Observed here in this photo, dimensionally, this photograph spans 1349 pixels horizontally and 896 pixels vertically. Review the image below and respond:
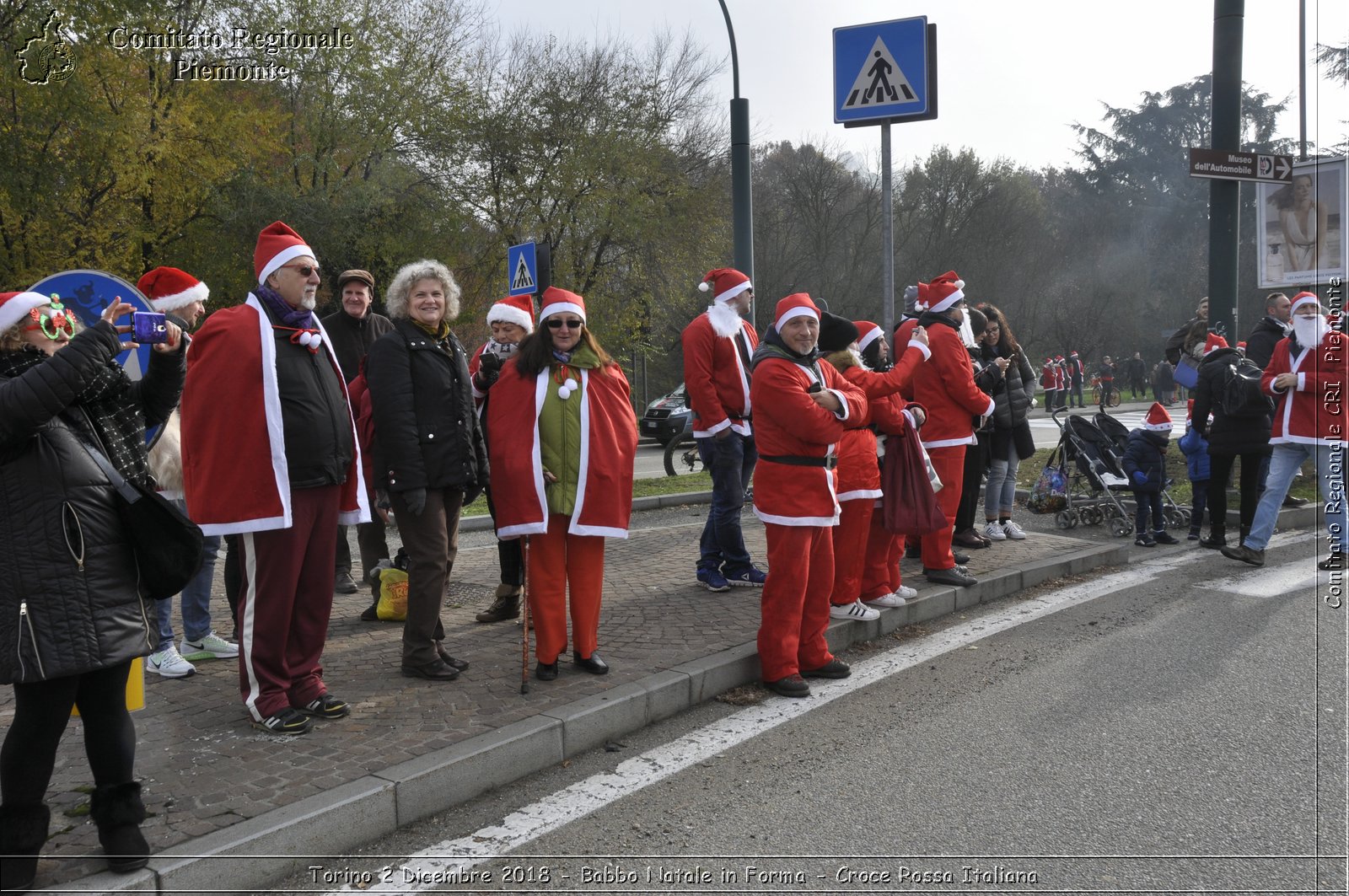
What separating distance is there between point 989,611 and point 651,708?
9.74 feet

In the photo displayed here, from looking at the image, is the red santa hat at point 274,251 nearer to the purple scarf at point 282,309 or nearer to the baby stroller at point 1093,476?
the purple scarf at point 282,309

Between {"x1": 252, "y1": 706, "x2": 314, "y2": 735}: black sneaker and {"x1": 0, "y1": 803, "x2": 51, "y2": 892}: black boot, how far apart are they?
43.9 inches

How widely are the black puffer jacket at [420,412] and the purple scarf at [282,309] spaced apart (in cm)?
59

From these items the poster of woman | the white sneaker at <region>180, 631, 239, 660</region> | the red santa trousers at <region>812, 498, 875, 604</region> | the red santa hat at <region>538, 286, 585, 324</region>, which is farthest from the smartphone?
the poster of woman

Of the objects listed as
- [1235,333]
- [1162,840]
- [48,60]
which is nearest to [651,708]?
[1162,840]

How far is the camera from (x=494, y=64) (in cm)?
2620

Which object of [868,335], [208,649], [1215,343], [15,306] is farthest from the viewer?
[1215,343]

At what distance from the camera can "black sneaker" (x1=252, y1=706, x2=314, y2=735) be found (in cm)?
417

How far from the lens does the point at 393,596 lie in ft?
19.8

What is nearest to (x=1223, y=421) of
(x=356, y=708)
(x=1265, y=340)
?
(x=1265, y=340)

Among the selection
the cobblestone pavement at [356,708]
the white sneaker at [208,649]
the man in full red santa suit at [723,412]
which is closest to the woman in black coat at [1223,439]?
the cobblestone pavement at [356,708]

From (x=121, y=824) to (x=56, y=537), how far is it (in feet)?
2.99

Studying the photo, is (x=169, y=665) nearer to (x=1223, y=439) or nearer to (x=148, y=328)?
(x=148, y=328)

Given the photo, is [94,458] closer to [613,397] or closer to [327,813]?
[327,813]
